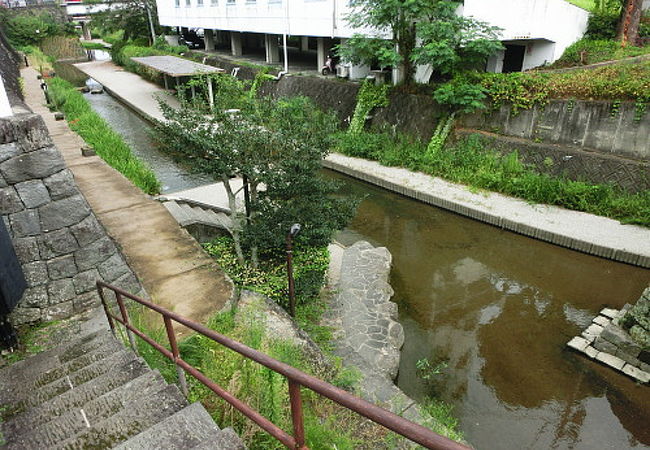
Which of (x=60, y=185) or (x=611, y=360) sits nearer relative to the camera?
(x=60, y=185)

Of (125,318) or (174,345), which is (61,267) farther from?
(174,345)

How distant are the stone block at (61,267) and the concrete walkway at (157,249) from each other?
3.16ft

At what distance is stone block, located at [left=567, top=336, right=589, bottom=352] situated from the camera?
6.37m

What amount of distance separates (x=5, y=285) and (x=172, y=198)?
296 inches

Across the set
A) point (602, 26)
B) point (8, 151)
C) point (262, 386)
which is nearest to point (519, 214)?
point (262, 386)

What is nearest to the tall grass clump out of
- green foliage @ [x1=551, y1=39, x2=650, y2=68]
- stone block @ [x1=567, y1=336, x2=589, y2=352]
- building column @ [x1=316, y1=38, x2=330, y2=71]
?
stone block @ [x1=567, y1=336, x2=589, y2=352]

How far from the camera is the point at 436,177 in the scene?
41.2 ft

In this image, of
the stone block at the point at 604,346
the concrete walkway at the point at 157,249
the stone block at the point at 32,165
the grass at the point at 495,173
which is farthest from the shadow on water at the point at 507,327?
the stone block at the point at 32,165

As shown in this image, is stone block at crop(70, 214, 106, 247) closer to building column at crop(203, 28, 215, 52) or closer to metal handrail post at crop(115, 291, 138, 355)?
metal handrail post at crop(115, 291, 138, 355)

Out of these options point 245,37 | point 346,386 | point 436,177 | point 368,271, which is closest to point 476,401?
point 346,386

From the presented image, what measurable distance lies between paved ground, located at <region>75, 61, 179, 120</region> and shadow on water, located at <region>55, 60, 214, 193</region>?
18.1 inches

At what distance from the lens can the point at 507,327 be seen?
707 cm

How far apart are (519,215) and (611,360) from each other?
4.62 m

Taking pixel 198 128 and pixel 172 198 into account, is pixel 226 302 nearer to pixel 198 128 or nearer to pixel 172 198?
pixel 198 128
